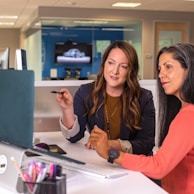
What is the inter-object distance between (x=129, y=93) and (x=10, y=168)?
843 mm

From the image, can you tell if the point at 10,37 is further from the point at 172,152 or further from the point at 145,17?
the point at 172,152

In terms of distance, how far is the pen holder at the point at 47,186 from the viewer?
3.02 ft

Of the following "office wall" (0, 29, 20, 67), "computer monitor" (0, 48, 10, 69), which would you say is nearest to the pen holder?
"computer monitor" (0, 48, 10, 69)

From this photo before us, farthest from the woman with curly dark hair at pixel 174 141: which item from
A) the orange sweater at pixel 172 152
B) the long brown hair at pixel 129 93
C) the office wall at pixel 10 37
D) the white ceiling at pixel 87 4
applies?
the office wall at pixel 10 37

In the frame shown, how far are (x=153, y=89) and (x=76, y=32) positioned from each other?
694 cm

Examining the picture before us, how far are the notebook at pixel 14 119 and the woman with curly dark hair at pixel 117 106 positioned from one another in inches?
23.3

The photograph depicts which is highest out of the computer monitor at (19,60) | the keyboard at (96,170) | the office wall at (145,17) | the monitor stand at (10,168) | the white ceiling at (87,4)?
the white ceiling at (87,4)

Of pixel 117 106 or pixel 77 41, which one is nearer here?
pixel 117 106

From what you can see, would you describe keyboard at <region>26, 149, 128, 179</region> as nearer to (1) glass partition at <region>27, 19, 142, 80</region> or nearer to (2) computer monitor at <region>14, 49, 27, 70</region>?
(2) computer monitor at <region>14, 49, 27, 70</region>

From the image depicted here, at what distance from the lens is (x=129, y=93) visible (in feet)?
5.95

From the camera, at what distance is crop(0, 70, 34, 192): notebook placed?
1022 mm

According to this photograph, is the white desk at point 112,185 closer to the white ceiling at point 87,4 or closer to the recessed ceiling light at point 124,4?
the white ceiling at point 87,4

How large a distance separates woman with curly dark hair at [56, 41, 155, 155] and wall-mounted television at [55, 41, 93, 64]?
7.32m

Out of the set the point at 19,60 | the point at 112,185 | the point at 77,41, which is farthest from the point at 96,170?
the point at 77,41
